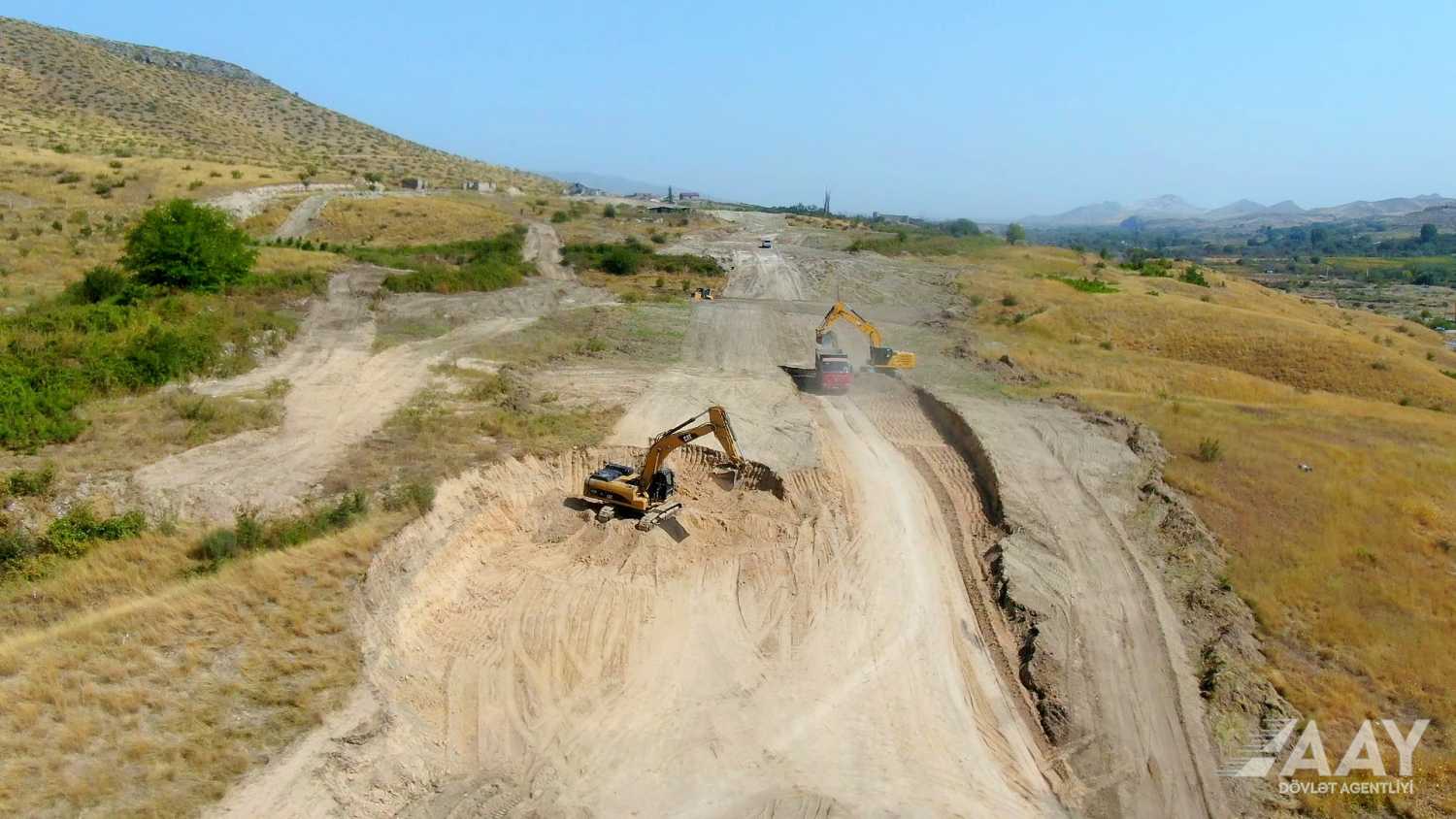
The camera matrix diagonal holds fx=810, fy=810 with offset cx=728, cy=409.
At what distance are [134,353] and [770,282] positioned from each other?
129 ft

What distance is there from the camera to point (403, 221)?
196 feet

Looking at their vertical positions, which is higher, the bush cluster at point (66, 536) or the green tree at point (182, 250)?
the green tree at point (182, 250)

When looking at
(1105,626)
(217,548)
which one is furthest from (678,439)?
(1105,626)

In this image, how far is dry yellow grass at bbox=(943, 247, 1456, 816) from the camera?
14.5 meters

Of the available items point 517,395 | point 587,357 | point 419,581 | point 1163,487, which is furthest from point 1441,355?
Result: point 419,581

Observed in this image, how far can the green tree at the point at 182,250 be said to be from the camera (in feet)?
102

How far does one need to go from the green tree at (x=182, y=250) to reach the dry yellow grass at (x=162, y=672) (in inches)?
837

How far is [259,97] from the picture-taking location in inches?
4131

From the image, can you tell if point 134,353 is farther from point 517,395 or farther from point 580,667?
Answer: point 580,667

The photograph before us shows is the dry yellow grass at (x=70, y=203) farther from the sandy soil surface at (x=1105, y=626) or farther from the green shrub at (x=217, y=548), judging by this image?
the sandy soil surface at (x=1105, y=626)

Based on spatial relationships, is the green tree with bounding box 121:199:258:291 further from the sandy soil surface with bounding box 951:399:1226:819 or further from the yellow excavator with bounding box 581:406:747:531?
the sandy soil surface with bounding box 951:399:1226:819

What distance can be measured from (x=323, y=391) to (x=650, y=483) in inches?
491

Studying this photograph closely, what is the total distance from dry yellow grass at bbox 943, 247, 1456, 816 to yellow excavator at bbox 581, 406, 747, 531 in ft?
39.5

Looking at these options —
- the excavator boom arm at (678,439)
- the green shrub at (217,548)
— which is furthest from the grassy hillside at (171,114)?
the excavator boom arm at (678,439)
